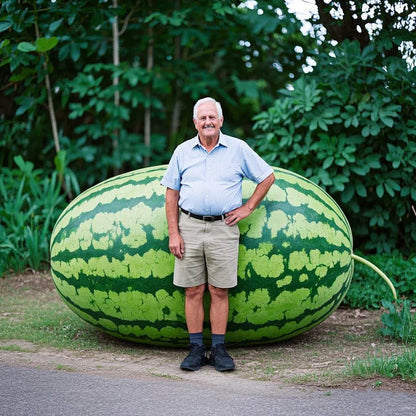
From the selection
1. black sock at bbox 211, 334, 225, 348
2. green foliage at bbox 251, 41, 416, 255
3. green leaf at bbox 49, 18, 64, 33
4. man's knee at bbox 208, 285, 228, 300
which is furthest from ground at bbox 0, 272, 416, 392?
green leaf at bbox 49, 18, 64, 33

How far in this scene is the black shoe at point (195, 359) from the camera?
343cm

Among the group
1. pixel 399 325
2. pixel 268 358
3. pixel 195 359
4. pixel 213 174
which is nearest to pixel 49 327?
pixel 195 359

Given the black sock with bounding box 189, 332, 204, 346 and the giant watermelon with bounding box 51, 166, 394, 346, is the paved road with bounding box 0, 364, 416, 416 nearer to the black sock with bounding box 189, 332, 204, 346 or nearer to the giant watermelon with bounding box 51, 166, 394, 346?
the black sock with bounding box 189, 332, 204, 346

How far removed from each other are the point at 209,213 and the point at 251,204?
24 cm

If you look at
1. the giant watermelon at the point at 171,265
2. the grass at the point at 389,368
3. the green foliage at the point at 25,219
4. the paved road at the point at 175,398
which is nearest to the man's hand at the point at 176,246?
the giant watermelon at the point at 171,265

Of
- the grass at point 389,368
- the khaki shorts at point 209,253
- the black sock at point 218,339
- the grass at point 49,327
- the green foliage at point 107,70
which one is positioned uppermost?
the green foliage at point 107,70

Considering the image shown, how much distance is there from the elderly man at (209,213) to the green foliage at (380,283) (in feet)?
5.42

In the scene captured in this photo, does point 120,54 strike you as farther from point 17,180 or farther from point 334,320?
point 334,320

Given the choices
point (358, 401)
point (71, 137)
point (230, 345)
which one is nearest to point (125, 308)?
point (230, 345)

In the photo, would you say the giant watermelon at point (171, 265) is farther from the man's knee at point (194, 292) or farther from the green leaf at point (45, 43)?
the green leaf at point (45, 43)

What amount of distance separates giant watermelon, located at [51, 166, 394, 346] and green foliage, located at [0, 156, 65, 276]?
83.7 inches

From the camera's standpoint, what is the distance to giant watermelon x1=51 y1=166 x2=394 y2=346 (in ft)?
12.0

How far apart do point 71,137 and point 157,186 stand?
169 inches

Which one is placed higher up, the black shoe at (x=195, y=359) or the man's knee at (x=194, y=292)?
the man's knee at (x=194, y=292)
